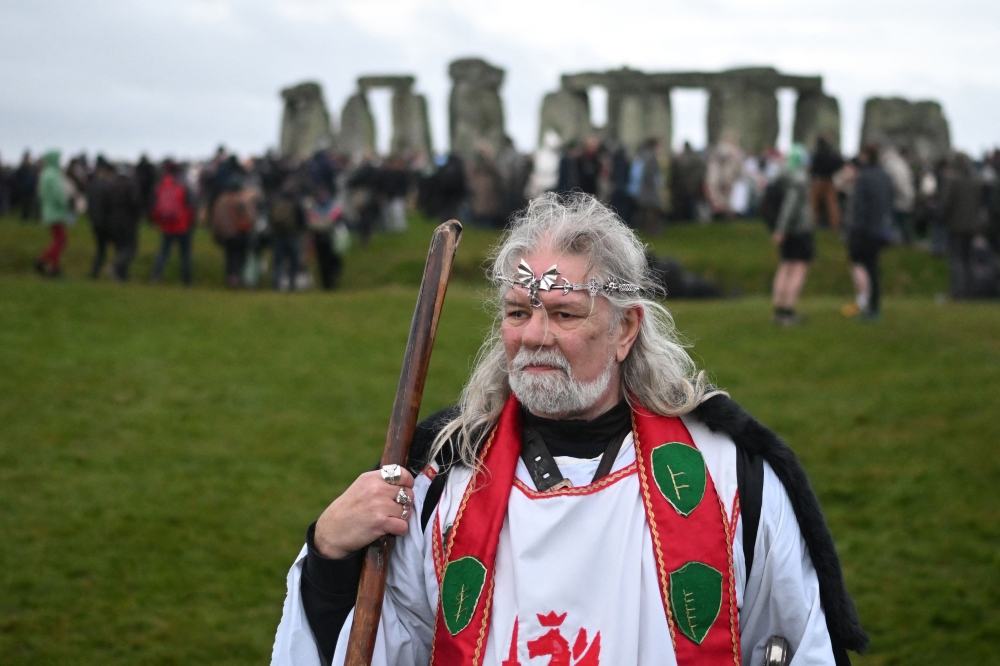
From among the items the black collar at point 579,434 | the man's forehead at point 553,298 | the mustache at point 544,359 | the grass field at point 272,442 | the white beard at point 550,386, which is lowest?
the grass field at point 272,442

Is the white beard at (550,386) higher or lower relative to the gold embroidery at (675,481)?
higher

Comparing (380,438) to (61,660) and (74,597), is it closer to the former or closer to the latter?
(74,597)

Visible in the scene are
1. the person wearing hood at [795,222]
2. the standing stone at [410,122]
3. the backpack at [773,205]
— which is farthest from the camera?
the standing stone at [410,122]

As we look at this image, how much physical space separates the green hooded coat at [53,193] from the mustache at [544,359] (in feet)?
48.5

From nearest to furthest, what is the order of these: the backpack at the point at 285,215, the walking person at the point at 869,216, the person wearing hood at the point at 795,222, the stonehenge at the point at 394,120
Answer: the person wearing hood at the point at 795,222 → the walking person at the point at 869,216 → the backpack at the point at 285,215 → the stonehenge at the point at 394,120

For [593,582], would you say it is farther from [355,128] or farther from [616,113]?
[616,113]

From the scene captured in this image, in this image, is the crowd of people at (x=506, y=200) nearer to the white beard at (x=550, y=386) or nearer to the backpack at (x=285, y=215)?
the backpack at (x=285, y=215)

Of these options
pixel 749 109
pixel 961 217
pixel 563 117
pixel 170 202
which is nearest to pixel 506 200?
pixel 170 202

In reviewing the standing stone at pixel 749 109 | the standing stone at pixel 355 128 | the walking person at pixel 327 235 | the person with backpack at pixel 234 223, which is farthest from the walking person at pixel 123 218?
the standing stone at pixel 749 109

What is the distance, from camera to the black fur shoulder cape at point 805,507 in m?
3.00

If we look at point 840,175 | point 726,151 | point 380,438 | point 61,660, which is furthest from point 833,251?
point 61,660

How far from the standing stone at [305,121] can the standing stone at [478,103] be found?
434 cm

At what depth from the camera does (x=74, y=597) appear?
21.5 feet

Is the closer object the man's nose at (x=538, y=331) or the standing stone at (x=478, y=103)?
the man's nose at (x=538, y=331)
